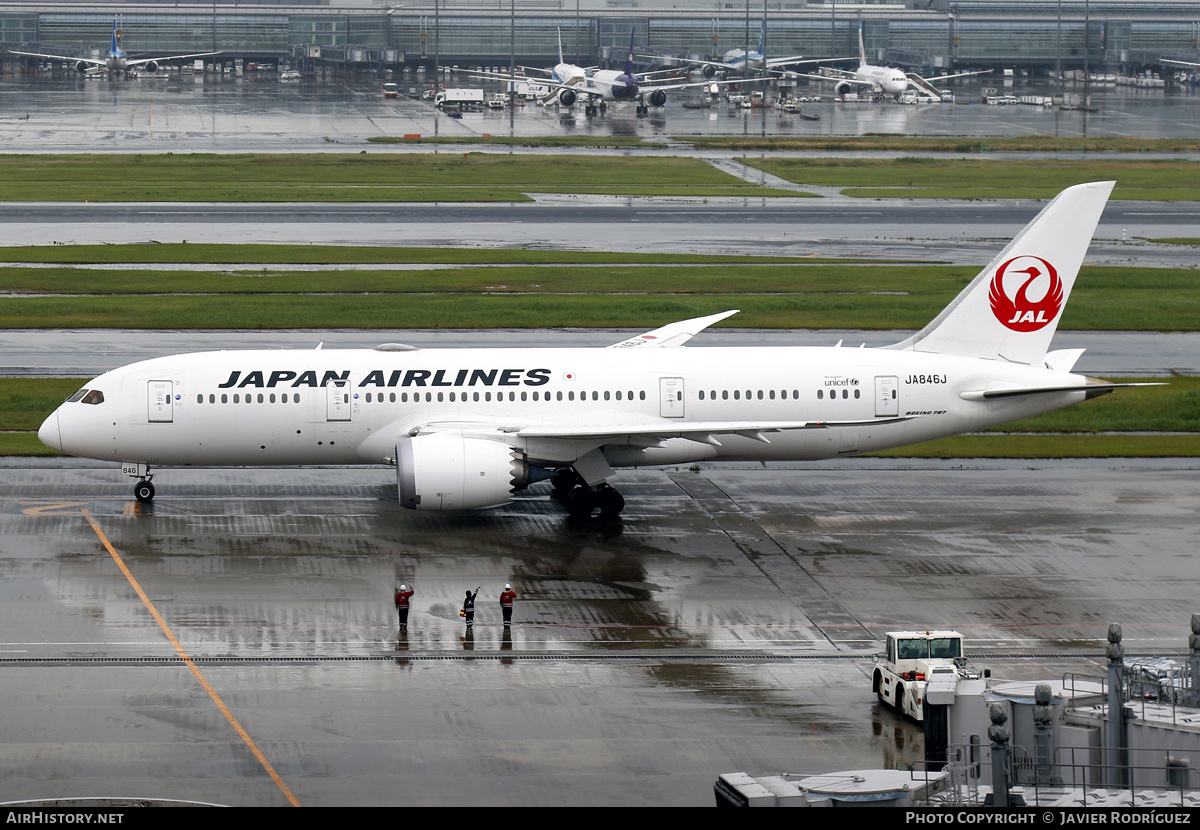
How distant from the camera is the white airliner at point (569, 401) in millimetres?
46000

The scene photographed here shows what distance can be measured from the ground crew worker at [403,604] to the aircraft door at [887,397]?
58.8 ft

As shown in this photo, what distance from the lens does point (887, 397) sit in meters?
47.4

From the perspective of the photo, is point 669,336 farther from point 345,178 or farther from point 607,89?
point 607,89

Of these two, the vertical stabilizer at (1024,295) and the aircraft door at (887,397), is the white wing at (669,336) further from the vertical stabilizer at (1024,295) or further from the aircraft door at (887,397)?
the vertical stabilizer at (1024,295)

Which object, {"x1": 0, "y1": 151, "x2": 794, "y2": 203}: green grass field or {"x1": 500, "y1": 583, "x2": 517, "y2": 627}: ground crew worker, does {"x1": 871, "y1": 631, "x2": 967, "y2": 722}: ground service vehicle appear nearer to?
{"x1": 500, "y1": 583, "x2": 517, "y2": 627}: ground crew worker

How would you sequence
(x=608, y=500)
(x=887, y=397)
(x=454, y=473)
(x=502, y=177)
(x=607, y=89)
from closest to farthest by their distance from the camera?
(x=454, y=473) → (x=608, y=500) → (x=887, y=397) → (x=502, y=177) → (x=607, y=89)

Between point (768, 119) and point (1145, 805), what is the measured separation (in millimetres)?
165875

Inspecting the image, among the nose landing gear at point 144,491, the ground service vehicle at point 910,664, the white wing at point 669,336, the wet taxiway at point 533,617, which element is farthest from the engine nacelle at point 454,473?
the ground service vehicle at point 910,664

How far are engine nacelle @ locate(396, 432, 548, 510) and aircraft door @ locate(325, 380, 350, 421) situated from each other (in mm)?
3347

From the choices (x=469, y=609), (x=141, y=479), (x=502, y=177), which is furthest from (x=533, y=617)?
(x=502, y=177)

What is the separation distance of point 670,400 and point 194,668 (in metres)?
18.5

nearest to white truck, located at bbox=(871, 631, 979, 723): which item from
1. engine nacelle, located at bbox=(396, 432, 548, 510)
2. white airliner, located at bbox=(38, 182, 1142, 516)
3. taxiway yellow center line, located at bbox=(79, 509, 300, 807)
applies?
taxiway yellow center line, located at bbox=(79, 509, 300, 807)

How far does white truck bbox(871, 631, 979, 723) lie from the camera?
101 feet
